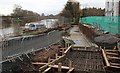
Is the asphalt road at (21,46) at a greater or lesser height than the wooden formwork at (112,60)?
greater

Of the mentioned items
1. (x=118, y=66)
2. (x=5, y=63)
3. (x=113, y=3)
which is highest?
(x=113, y=3)

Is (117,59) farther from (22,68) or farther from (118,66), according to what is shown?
(22,68)

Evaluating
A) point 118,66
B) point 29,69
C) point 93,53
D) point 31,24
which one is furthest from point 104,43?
point 31,24

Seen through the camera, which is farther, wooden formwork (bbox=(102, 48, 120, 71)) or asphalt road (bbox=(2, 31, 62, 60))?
wooden formwork (bbox=(102, 48, 120, 71))

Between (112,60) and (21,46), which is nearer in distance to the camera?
(21,46)

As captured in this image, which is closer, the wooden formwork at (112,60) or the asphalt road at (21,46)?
the asphalt road at (21,46)

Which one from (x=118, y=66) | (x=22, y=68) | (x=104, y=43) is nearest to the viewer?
(x=22, y=68)

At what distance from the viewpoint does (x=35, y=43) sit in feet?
37.4

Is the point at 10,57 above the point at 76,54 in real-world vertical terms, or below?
above

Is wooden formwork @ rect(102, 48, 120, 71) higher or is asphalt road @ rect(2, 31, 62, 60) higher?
asphalt road @ rect(2, 31, 62, 60)

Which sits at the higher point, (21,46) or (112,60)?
(21,46)

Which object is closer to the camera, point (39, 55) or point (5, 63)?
point (5, 63)

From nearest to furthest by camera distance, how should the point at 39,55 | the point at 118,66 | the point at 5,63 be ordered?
the point at 5,63
the point at 118,66
the point at 39,55

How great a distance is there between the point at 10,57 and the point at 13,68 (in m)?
0.53
